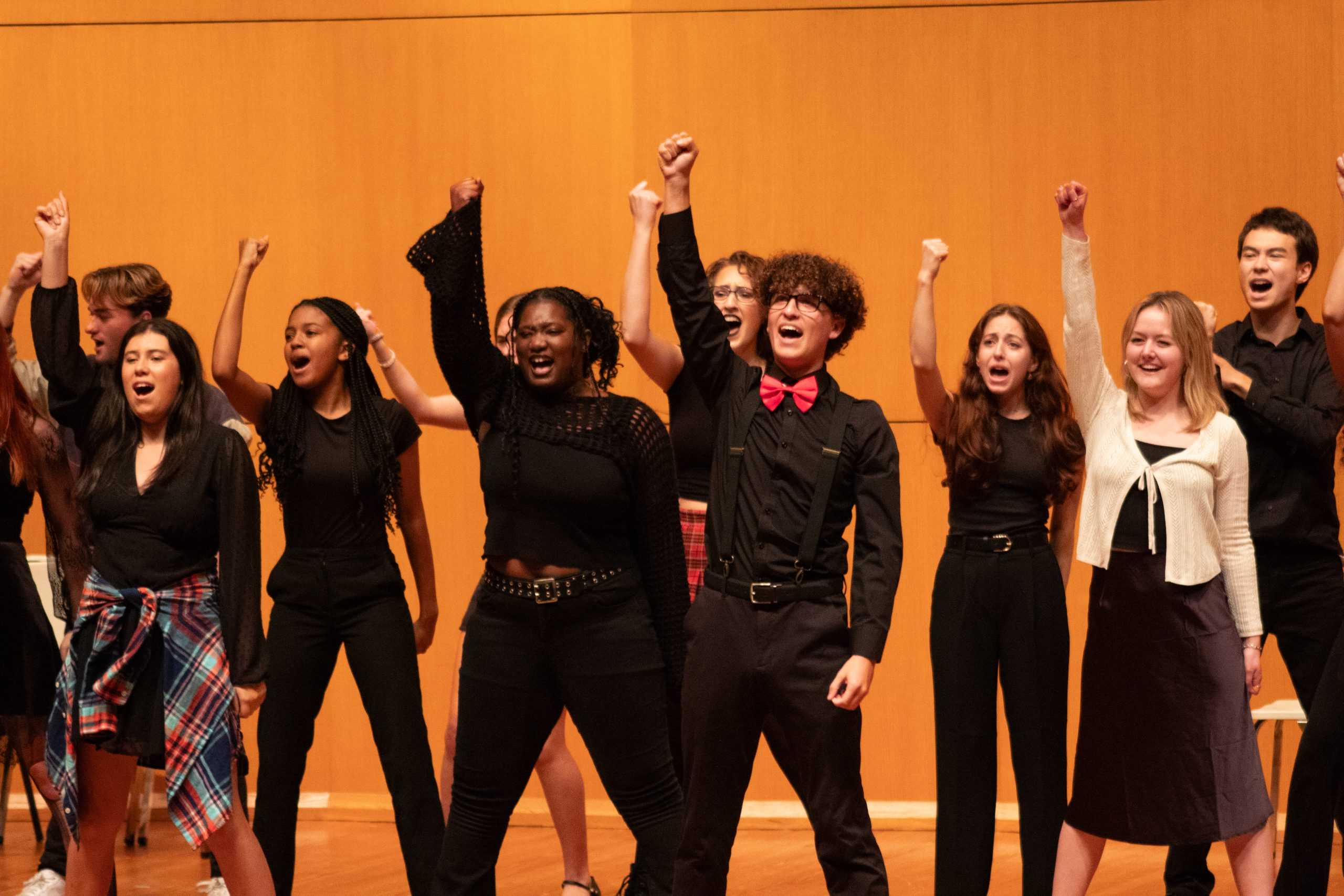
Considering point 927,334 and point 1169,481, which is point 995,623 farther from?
point 927,334

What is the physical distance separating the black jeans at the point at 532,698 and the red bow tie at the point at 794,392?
0.49 metres

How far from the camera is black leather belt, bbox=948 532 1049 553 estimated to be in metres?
3.88

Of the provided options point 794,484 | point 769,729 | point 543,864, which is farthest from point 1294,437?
point 543,864

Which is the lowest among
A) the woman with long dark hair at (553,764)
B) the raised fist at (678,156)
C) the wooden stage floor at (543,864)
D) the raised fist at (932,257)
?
the wooden stage floor at (543,864)

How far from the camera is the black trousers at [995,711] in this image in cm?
383

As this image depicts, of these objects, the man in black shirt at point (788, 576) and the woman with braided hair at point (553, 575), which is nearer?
the man in black shirt at point (788, 576)

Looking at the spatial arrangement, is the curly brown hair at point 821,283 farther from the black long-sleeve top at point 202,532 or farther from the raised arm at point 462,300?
the black long-sleeve top at point 202,532

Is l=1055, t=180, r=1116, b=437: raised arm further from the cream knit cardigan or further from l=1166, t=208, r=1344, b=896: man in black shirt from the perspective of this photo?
l=1166, t=208, r=1344, b=896: man in black shirt

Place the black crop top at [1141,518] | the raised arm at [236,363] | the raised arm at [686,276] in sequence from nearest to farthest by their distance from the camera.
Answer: the raised arm at [686,276] < the black crop top at [1141,518] < the raised arm at [236,363]

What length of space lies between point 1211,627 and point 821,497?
988 mm

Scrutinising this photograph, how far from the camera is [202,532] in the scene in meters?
3.52

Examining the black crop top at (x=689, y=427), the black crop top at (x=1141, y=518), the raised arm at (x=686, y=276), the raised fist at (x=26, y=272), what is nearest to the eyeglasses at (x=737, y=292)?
the black crop top at (x=689, y=427)

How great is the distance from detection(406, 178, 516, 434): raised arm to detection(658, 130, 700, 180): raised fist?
1.37 feet

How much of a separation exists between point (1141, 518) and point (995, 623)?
49 centimetres
